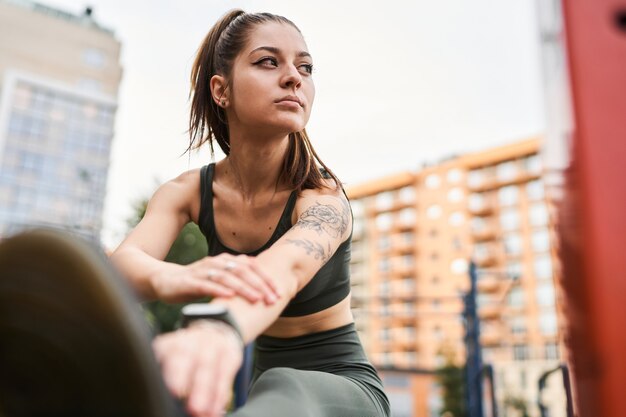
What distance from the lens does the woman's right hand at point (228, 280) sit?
908 millimetres

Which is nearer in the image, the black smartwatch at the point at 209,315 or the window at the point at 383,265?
the black smartwatch at the point at 209,315

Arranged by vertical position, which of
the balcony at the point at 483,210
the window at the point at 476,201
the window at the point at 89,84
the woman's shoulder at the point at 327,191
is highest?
the window at the point at 89,84

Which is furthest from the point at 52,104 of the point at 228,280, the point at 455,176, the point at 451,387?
the point at 228,280

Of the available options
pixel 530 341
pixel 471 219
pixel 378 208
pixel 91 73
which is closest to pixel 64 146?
pixel 91 73

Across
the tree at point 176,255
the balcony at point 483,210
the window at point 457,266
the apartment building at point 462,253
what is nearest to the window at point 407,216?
the apartment building at point 462,253

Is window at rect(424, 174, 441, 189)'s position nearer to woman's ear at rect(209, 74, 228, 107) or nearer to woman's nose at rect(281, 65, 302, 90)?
woman's ear at rect(209, 74, 228, 107)

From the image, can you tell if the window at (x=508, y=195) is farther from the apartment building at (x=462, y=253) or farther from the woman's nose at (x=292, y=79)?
the woman's nose at (x=292, y=79)

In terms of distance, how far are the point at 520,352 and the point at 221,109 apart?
51.5m

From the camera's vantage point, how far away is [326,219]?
53.5 inches

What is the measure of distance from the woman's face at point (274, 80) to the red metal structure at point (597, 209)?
88 cm

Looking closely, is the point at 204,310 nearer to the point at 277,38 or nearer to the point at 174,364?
the point at 174,364

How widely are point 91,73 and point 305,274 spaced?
52.0 m

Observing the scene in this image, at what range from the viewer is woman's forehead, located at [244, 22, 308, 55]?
151cm

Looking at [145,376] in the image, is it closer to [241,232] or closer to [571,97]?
[571,97]
